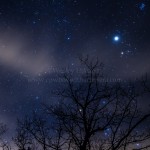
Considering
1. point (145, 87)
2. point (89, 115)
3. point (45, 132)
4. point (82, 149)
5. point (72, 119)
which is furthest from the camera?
point (45, 132)

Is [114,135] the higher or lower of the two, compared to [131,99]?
lower

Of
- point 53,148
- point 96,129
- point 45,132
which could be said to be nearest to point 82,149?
point 96,129

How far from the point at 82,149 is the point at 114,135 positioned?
13.3ft

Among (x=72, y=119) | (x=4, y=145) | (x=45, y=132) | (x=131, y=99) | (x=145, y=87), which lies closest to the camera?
(x=145, y=87)

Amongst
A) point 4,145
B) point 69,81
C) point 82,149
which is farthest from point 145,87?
point 4,145

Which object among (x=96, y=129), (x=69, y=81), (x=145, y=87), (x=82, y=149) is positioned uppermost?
(x=69, y=81)

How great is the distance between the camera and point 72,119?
1323 centimetres

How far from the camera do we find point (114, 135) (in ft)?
50.7

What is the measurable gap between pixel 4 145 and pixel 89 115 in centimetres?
1590

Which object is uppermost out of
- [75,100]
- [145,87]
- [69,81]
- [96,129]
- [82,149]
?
[69,81]

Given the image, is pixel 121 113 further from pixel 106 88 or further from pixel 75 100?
pixel 75 100

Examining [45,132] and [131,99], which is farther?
[45,132]

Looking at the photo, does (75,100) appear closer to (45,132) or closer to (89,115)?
(89,115)

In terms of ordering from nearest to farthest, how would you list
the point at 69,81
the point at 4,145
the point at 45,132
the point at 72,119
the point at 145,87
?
1. the point at 145,87
2. the point at 72,119
3. the point at 69,81
4. the point at 45,132
5. the point at 4,145
